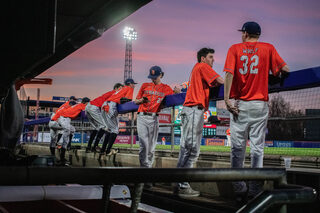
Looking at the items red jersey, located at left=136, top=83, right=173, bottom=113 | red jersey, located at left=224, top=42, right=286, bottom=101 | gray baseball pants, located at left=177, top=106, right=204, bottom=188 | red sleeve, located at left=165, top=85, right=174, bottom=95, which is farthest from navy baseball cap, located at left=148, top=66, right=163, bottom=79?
red jersey, located at left=224, top=42, right=286, bottom=101

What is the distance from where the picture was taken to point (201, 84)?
4980mm

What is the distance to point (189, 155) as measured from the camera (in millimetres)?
5074

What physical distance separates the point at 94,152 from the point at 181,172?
369 inches

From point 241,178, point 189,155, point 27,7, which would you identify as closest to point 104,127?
point 189,155

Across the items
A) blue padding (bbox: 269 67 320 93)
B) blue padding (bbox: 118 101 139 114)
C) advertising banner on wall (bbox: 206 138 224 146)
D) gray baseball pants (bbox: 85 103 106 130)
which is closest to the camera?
blue padding (bbox: 269 67 320 93)

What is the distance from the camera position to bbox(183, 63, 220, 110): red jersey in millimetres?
4871

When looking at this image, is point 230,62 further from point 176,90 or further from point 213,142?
point 213,142

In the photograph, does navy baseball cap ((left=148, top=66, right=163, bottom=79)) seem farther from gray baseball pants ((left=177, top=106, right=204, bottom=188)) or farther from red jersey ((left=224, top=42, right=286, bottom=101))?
red jersey ((left=224, top=42, right=286, bottom=101))

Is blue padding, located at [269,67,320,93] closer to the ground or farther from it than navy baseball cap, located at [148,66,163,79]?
closer to the ground

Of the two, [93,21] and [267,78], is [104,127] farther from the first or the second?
[267,78]

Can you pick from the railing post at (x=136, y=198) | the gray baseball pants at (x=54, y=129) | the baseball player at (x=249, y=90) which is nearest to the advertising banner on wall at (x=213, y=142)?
the gray baseball pants at (x=54, y=129)

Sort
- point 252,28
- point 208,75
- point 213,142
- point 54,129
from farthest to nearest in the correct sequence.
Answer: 1. point 213,142
2. point 54,129
3. point 208,75
4. point 252,28

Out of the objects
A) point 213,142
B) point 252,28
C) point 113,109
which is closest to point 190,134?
point 252,28

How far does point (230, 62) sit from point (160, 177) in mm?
3395
